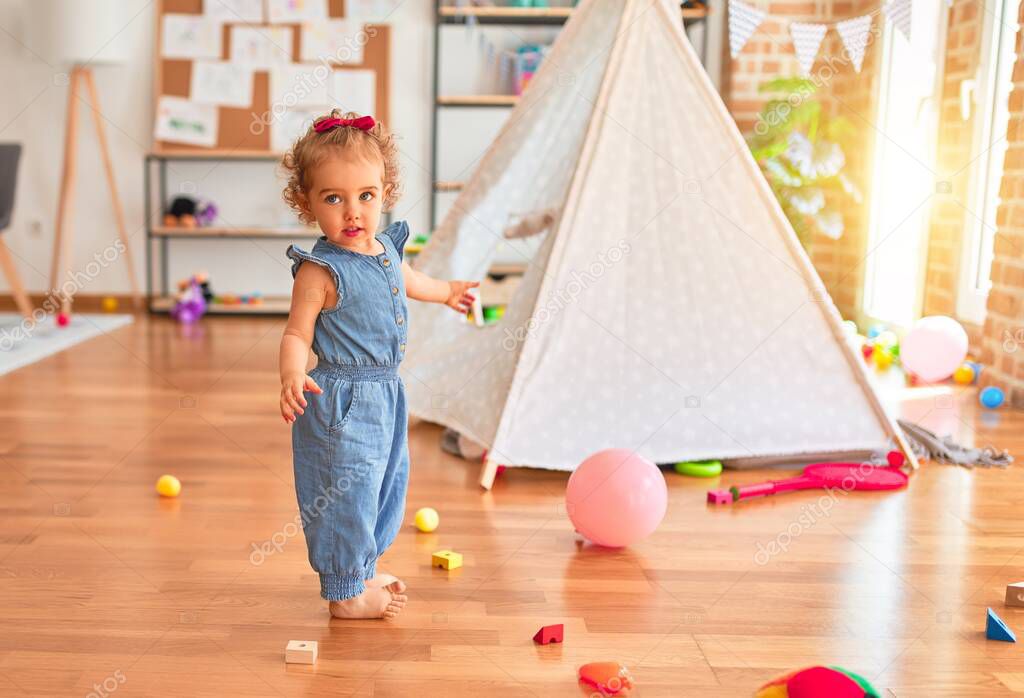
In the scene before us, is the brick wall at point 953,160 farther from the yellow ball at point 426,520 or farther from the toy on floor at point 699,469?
the yellow ball at point 426,520

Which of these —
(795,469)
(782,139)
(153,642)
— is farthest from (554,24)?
(153,642)

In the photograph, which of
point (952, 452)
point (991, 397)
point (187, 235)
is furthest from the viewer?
point (187, 235)

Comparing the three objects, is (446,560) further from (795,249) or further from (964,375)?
(964,375)

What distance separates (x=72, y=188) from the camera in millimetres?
5211

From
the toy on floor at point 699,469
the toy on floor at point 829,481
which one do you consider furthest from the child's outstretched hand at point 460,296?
the toy on floor at point 699,469

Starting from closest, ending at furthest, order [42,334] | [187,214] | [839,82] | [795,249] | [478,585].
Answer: [478,585], [795,249], [42,334], [839,82], [187,214]

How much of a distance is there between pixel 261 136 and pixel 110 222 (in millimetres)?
925

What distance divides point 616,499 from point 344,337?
0.67 metres

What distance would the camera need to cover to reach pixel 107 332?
15.5 feet

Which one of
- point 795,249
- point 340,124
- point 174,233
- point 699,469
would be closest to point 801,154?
point 795,249

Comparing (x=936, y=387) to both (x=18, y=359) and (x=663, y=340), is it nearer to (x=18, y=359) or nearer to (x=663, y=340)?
(x=663, y=340)

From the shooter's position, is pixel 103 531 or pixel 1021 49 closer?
pixel 103 531

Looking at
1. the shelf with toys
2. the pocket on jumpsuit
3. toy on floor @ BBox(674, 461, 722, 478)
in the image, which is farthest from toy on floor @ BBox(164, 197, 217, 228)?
the pocket on jumpsuit

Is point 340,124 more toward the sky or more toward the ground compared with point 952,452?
more toward the sky
